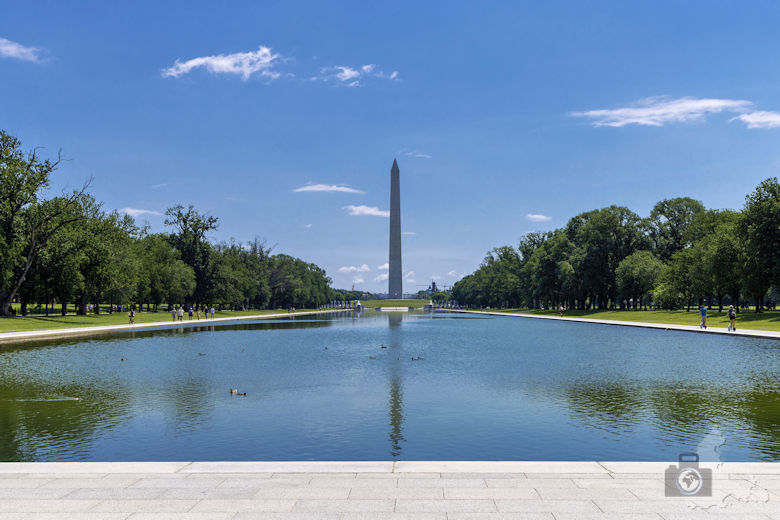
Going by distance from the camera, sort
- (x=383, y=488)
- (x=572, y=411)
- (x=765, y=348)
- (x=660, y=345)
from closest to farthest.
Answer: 1. (x=383, y=488)
2. (x=572, y=411)
3. (x=765, y=348)
4. (x=660, y=345)

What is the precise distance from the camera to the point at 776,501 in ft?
22.3

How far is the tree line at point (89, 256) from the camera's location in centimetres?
6006

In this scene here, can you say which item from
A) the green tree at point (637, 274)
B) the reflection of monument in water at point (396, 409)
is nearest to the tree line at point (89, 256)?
the reflection of monument in water at point (396, 409)

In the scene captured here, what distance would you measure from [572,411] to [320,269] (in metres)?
183

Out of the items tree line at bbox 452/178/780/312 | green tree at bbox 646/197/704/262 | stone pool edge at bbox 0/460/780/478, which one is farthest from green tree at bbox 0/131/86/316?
green tree at bbox 646/197/704/262

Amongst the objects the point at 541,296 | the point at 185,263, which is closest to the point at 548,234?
the point at 541,296

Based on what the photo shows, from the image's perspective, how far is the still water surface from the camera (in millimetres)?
11328

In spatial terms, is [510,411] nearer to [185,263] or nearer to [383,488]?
[383,488]

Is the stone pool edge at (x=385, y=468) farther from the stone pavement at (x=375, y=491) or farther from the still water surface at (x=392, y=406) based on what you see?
the still water surface at (x=392, y=406)

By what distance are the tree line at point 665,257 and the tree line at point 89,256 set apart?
187ft

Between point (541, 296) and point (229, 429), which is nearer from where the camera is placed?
point (229, 429)

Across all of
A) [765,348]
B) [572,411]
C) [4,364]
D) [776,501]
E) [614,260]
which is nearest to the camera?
[776,501]

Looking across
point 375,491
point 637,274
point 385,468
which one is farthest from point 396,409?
point 637,274

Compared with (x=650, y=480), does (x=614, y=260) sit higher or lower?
higher
